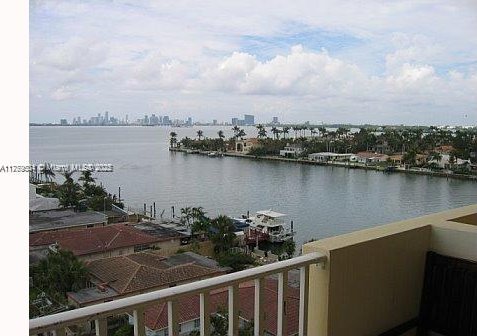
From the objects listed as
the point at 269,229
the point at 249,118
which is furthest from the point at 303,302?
the point at 269,229

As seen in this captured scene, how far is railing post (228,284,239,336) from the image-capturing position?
0.92 meters

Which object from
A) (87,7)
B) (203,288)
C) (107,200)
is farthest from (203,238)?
(203,288)

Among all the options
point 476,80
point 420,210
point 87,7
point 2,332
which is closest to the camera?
point 2,332

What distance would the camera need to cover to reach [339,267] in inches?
43.1

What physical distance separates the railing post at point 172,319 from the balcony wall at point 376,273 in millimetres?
397

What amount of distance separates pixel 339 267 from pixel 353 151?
34.9 m

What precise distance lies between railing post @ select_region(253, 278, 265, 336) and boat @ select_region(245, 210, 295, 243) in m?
13.5

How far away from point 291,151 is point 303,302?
35572 millimetres

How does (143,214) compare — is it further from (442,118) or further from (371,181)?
(442,118)

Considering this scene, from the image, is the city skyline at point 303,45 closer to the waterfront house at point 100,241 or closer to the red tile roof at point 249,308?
the red tile roof at point 249,308

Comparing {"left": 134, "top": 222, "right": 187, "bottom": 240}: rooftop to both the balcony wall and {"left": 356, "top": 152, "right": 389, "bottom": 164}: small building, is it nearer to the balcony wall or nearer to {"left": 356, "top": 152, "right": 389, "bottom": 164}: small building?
the balcony wall

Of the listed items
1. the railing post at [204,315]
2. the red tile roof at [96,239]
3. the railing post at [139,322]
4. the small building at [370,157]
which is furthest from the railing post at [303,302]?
the small building at [370,157]

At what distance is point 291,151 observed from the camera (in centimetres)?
3641

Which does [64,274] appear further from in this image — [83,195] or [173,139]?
[173,139]
